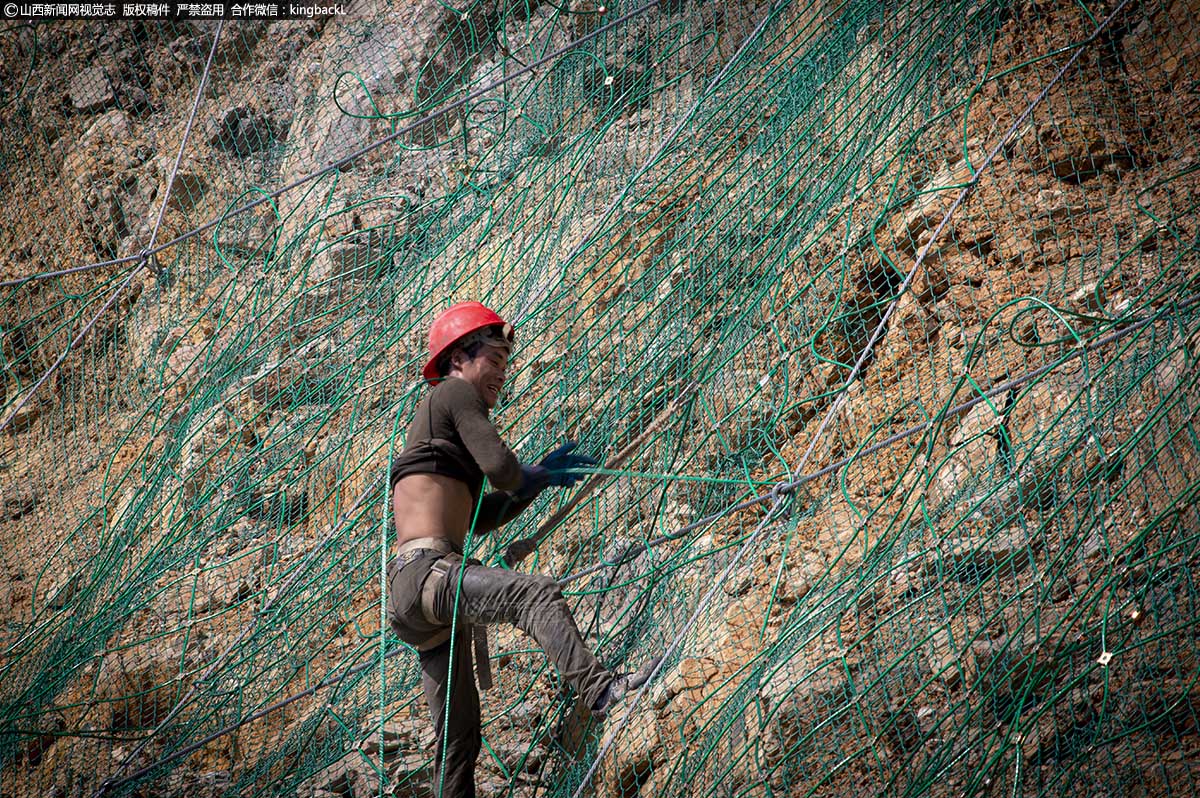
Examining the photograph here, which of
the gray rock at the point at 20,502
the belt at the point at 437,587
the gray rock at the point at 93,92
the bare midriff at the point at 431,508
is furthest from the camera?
the gray rock at the point at 93,92

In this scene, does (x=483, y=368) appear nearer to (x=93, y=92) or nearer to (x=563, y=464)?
(x=563, y=464)

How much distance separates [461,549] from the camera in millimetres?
3578

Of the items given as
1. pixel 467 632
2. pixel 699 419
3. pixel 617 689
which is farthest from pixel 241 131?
pixel 617 689

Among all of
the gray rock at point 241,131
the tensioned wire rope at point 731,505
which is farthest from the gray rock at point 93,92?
the tensioned wire rope at point 731,505

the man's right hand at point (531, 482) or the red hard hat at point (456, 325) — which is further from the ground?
the red hard hat at point (456, 325)

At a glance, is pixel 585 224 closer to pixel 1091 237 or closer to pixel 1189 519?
pixel 1091 237

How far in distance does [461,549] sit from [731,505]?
932mm

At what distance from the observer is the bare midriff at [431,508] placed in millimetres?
3532

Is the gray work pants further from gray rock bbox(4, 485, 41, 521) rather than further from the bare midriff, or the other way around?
gray rock bbox(4, 485, 41, 521)

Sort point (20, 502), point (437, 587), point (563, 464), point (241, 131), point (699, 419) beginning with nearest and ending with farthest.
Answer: point (437, 587)
point (563, 464)
point (699, 419)
point (20, 502)
point (241, 131)

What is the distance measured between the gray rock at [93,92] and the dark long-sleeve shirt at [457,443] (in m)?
4.19

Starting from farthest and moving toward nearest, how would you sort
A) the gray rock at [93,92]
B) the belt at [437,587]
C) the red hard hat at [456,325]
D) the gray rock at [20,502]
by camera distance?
the gray rock at [93,92] → the gray rock at [20,502] → the red hard hat at [456,325] → the belt at [437,587]

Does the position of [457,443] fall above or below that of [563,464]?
above

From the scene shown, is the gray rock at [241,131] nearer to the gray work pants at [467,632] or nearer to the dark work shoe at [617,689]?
the gray work pants at [467,632]
